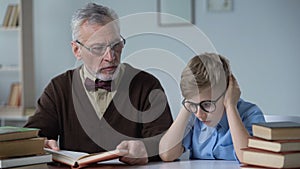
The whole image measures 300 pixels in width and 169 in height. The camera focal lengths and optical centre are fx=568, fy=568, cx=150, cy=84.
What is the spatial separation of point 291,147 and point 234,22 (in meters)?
2.92

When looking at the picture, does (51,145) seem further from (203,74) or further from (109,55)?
(203,74)

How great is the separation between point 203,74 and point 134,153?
0.35 m

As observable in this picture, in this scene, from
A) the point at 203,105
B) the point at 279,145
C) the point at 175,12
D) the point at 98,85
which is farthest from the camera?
the point at 175,12

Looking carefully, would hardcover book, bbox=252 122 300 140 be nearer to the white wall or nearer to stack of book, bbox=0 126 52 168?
stack of book, bbox=0 126 52 168

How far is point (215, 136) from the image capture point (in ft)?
6.61

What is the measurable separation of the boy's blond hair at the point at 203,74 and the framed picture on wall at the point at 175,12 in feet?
8.50

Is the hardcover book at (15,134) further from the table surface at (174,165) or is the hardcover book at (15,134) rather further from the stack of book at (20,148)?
the table surface at (174,165)

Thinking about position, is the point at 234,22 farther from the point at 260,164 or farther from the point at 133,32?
the point at 260,164

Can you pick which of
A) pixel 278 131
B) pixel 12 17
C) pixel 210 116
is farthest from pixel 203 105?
pixel 12 17

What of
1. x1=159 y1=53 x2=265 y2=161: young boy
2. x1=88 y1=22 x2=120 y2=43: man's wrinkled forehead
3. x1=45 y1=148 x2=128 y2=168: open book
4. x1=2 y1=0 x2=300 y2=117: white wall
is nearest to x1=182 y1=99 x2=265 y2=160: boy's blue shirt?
x1=159 y1=53 x2=265 y2=161: young boy

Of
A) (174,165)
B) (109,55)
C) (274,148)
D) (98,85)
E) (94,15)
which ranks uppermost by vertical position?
(94,15)

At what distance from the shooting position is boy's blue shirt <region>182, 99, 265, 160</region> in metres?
1.99

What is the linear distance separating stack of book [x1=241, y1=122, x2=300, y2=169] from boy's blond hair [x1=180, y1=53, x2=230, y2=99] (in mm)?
294

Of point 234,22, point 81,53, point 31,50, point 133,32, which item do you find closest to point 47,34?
point 31,50
